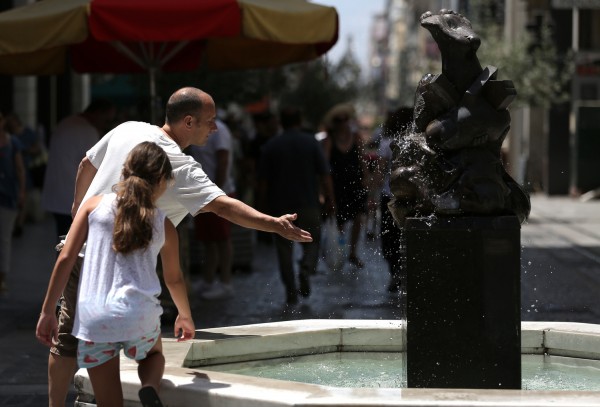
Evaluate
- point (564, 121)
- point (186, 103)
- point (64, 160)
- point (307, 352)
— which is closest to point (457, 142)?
point (186, 103)

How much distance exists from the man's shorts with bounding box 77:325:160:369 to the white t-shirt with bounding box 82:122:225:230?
2.62ft

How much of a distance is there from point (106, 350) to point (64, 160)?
5.99 meters

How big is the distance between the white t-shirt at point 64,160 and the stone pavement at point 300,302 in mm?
1006

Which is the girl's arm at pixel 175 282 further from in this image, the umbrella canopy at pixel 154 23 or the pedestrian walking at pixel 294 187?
the pedestrian walking at pixel 294 187

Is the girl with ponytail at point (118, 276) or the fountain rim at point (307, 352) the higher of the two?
the girl with ponytail at point (118, 276)

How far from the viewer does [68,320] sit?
568 cm

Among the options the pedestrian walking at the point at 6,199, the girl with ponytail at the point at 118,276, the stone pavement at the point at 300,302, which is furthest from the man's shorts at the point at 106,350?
the pedestrian walking at the point at 6,199

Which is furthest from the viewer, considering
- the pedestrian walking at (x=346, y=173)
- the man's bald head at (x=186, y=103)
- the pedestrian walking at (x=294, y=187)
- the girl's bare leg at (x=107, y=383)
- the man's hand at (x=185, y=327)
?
the pedestrian walking at (x=346, y=173)

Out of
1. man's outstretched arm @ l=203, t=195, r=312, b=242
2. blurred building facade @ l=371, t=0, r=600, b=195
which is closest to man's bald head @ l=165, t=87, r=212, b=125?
man's outstretched arm @ l=203, t=195, r=312, b=242

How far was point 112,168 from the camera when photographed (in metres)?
5.71

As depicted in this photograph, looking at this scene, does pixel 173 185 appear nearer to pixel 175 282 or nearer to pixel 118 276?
pixel 175 282

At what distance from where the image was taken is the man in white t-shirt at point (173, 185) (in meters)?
5.65

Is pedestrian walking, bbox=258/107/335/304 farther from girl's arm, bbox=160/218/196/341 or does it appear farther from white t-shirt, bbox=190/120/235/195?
girl's arm, bbox=160/218/196/341

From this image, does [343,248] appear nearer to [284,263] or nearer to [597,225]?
[284,263]
